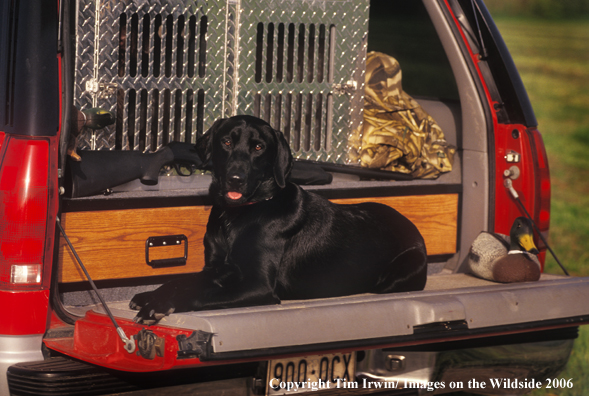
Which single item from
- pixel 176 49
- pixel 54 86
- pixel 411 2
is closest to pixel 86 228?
pixel 54 86

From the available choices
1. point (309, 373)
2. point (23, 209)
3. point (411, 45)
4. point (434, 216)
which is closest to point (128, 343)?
point (23, 209)

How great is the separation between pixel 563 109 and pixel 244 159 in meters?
13.0

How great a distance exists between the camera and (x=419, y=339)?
9.81 ft

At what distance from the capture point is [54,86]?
9.05 feet

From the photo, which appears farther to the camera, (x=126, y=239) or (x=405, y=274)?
(x=405, y=274)

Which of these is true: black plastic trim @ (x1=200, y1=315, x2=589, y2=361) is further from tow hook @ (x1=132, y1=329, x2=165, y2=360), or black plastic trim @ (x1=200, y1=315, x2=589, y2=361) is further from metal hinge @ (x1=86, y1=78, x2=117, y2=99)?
metal hinge @ (x1=86, y1=78, x2=117, y2=99)

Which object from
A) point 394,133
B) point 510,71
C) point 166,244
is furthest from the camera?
point 394,133

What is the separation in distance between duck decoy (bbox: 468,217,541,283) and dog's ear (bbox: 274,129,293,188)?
3.56 feet

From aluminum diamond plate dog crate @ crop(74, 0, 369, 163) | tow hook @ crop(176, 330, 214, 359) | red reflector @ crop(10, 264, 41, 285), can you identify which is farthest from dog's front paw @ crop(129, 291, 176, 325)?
aluminum diamond plate dog crate @ crop(74, 0, 369, 163)

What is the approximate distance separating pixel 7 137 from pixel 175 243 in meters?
0.92

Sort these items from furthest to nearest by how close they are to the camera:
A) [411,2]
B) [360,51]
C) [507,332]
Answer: [411,2] → [360,51] → [507,332]

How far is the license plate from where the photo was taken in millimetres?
2846

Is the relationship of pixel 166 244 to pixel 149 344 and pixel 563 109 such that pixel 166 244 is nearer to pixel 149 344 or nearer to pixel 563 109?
pixel 149 344

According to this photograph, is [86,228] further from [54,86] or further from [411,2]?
[411,2]
